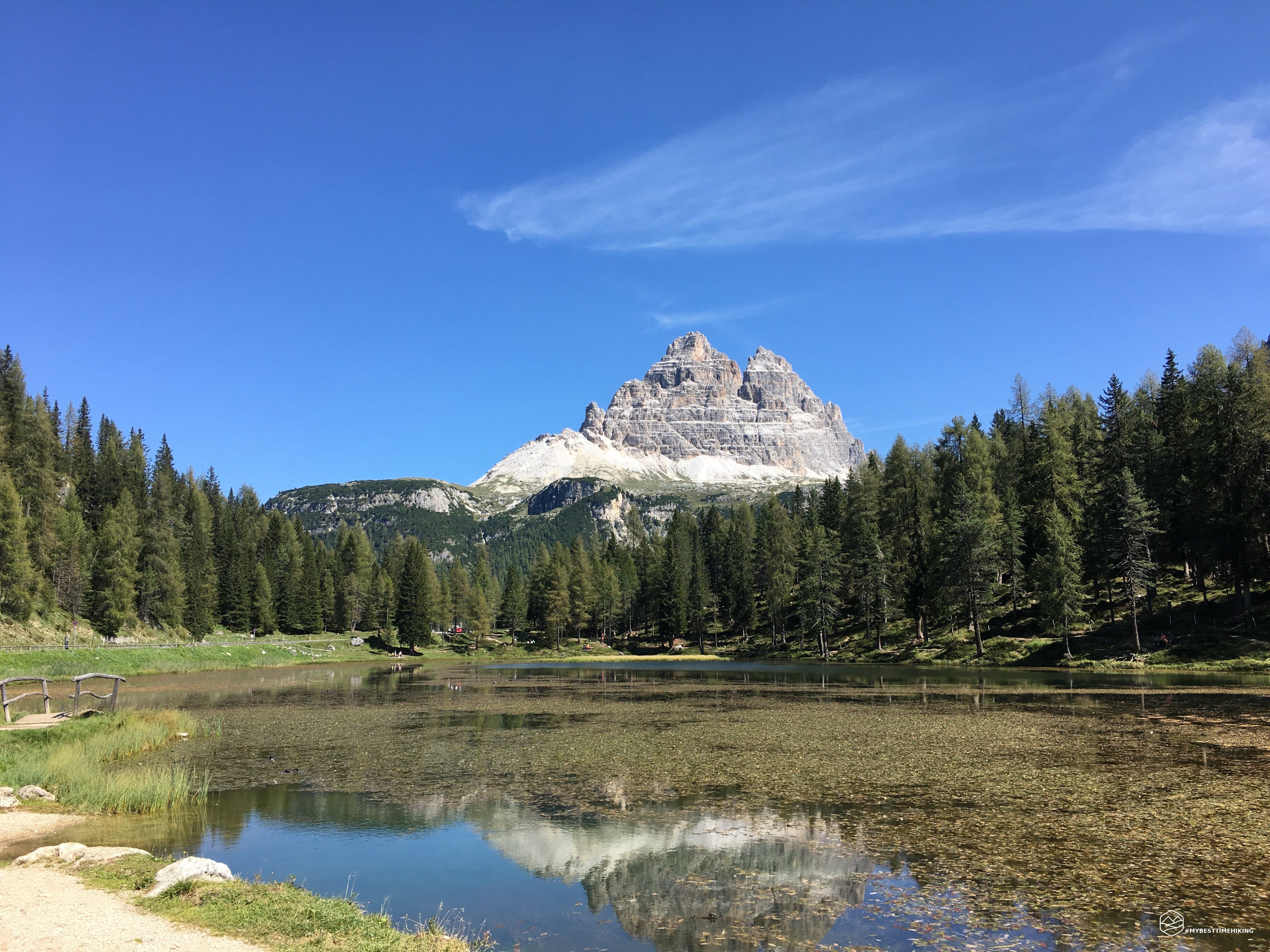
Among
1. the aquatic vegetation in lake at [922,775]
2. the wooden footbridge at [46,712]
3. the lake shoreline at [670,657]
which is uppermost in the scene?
the wooden footbridge at [46,712]

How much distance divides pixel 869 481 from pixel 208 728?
89794mm

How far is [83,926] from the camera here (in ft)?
37.7

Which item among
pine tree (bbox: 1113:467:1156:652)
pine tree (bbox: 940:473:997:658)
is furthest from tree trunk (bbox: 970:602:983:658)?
pine tree (bbox: 1113:467:1156:652)

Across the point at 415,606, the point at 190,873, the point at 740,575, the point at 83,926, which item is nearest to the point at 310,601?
the point at 415,606

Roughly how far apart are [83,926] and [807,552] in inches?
3873

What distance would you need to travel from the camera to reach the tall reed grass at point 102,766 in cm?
2188

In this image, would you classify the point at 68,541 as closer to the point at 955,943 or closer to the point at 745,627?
the point at 745,627

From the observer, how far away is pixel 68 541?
90.1m

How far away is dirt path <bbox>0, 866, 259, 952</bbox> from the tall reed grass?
29.8 ft

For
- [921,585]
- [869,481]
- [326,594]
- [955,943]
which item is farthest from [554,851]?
[326,594]

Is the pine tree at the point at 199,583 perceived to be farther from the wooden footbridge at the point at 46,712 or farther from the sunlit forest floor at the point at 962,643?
the wooden footbridge at the point at 46,712

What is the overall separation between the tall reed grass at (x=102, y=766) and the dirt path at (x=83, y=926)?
9092 millimetres

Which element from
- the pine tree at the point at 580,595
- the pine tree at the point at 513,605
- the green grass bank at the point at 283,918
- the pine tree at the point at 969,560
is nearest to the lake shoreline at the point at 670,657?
the pine tree at the point at 969,560

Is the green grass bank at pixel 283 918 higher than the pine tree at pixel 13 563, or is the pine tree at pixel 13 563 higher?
the pine tree at pixel 13 563
